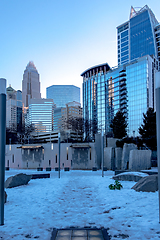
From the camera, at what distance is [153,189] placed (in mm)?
9094

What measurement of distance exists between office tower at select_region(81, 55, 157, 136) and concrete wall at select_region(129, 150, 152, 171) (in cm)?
5641

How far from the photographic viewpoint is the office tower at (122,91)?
91375mm

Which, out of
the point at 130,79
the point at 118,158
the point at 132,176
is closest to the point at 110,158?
the point at 118,158

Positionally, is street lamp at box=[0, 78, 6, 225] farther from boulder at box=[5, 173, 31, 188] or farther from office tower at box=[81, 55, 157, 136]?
office tower at box=[81, 55, 157, 136]

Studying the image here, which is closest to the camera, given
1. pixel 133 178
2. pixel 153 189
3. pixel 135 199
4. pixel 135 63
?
pixel 135 199

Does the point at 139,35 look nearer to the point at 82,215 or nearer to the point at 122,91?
the point at 122,91

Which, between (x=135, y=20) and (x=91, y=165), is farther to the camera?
(x=135, y=20)

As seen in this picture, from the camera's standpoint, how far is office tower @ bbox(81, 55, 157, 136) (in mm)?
91375

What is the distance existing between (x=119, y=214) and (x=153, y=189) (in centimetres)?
354

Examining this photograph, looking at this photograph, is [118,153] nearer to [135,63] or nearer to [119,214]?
[119,214]

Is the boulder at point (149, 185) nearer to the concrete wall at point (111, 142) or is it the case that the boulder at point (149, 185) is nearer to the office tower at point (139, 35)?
the concrete wall at point (111, 142)

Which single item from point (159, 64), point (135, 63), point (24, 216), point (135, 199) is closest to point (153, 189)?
point (135, 199)

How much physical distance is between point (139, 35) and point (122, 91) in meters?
45.4

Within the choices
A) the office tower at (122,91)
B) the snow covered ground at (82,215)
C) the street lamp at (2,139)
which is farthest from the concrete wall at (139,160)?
the office tower at (122,91)
